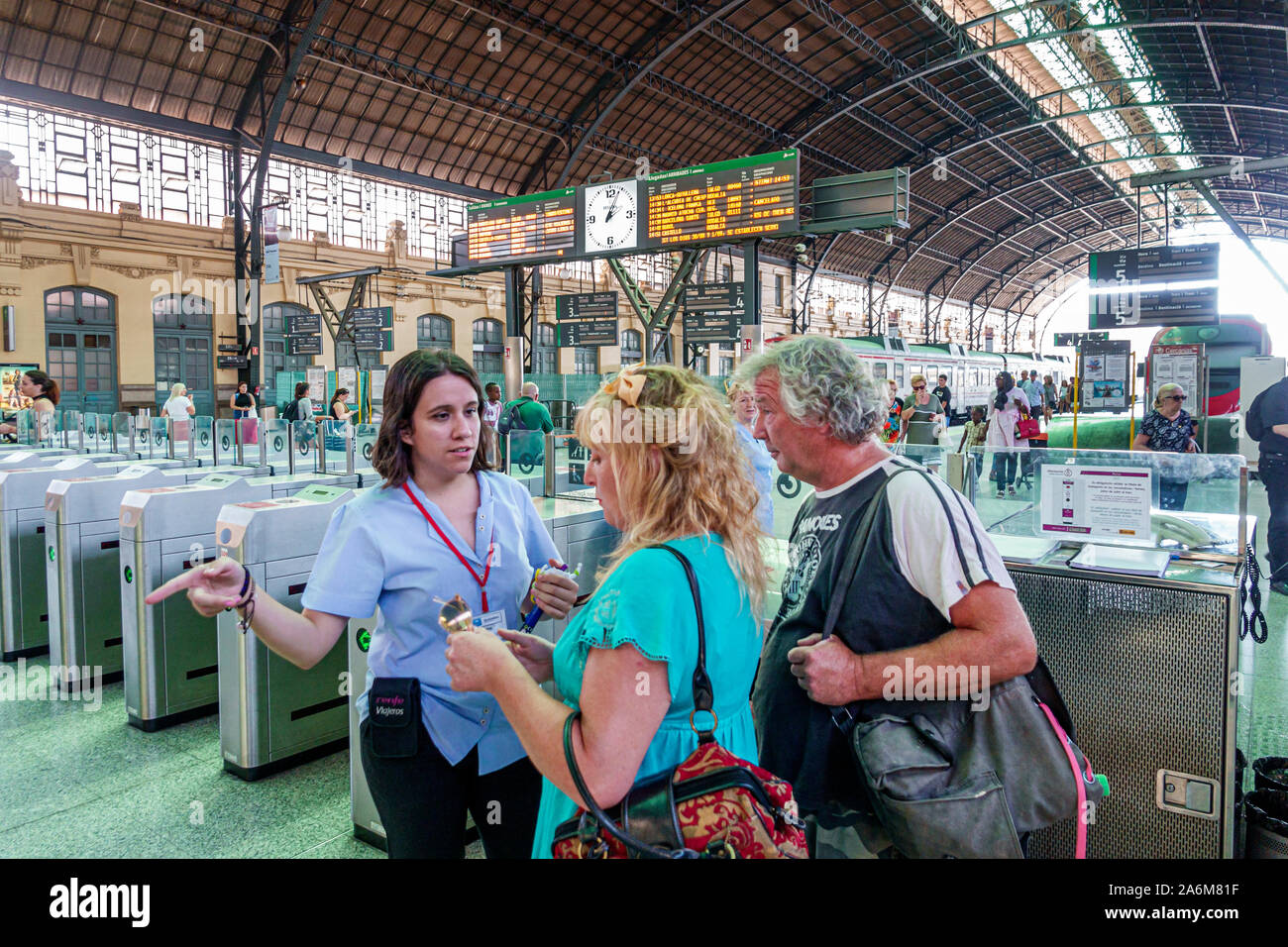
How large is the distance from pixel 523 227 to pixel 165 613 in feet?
35.4

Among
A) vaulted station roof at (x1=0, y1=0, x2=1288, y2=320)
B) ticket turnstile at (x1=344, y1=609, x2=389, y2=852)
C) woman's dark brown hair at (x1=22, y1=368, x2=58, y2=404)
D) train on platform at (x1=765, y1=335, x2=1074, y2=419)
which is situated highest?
vaulted station roof at (x1=0, y1=0, x2=1288, y2=320)

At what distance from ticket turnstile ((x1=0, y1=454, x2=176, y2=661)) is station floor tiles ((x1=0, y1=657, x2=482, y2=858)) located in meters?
1.21

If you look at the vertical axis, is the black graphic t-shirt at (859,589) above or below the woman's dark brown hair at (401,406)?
below

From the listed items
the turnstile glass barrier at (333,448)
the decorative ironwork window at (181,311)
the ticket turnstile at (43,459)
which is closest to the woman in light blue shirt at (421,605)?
the turnstile glass barrier at (333,448)

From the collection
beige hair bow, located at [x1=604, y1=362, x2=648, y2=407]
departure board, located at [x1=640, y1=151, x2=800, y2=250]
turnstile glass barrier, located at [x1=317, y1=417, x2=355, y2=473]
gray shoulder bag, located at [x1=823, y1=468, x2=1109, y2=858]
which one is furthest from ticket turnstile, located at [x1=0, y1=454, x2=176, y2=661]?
departure board, located at [x1=640, y1=151, x2=800, y2=250]

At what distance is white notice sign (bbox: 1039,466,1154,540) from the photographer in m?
2.66

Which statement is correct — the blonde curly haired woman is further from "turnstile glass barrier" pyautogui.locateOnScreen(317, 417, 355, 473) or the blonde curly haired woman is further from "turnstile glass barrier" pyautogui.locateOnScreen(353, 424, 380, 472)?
"turnstile glass barrier" pyautogui.locateOnScreen(353, 424, 380, 472)

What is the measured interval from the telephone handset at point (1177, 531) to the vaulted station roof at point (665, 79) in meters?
13.6

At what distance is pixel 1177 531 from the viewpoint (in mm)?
2617

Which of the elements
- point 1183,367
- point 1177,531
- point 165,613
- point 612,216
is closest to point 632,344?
point 612,216

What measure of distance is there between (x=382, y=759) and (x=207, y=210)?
69.3 feet

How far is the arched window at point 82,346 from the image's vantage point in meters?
17.2

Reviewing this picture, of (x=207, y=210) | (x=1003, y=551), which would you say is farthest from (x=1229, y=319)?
(x=207, y=210)

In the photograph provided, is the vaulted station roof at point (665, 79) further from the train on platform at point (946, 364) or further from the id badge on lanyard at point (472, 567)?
the id badge on lanyard at point (472, 567)
